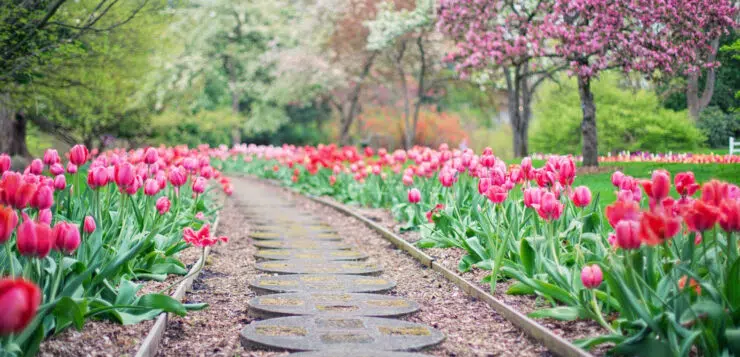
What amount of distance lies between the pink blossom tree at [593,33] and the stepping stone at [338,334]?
684 cm

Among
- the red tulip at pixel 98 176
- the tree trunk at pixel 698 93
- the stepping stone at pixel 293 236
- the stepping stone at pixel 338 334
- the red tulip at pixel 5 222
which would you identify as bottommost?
the stepping stone at pixel 293 236

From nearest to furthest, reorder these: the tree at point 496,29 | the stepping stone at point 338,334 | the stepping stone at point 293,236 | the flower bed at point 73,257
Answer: the flower bed at point 73,257
the stepping stone at point 338,334
the stepping stone at point 293,236
the tree at point 496,29

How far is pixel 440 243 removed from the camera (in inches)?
336

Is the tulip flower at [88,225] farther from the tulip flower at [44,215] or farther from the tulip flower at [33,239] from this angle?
the tulip flower at [33,239]

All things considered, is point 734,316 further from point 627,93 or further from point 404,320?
point 627,93

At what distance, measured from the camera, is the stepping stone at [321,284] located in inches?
267

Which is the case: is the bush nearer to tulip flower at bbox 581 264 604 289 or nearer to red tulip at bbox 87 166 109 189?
tulip flower at bbox 581 264 604 289

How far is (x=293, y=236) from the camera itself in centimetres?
1102

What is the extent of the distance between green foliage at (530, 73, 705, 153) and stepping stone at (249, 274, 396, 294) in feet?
18.2

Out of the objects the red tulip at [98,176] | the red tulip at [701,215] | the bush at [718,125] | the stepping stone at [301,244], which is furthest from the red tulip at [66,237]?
the bush at [718,125]

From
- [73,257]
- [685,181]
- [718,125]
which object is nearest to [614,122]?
[718,125]

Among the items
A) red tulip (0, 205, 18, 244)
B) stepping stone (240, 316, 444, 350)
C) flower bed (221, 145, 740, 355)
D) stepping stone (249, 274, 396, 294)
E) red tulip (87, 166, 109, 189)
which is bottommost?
stepping stone (249, 274, 396, 294)

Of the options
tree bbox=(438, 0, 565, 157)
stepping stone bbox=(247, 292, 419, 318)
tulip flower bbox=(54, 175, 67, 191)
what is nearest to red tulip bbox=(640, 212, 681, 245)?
stepping stone bbox=(247, 292, 419, 318)

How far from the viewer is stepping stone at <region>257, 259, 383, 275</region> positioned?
7828 millimetres
